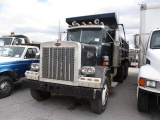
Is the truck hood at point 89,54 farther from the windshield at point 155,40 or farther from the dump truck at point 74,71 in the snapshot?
the windshield at point 155,40

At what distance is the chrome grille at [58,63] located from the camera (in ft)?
13.0

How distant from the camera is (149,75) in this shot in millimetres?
3650

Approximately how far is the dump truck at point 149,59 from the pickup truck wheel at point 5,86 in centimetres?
441

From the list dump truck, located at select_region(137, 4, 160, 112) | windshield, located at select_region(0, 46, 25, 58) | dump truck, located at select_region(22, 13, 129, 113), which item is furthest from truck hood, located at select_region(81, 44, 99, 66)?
windshield, located at select_region(0, 46, 25, 58)

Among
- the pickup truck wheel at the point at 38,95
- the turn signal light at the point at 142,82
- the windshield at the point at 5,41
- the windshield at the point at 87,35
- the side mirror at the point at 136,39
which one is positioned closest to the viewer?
the turn signal light at the point at 142,82

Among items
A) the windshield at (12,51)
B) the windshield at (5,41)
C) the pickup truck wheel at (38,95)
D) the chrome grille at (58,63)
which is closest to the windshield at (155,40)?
the chrome grille at (58,63)

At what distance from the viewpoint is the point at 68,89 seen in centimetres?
385

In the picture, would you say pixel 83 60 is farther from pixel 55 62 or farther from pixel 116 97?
pixel 116 97

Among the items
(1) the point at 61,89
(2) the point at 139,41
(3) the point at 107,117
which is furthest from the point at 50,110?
(2) the point at 139,41

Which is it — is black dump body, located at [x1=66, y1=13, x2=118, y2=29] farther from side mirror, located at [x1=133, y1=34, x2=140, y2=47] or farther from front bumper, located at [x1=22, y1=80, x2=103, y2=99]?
front bumper, located at [x1=22, y1=80, x2=103, y2=99]

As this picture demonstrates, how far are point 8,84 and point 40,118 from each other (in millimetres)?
2392

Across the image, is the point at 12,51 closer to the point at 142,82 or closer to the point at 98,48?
the point at 98,48

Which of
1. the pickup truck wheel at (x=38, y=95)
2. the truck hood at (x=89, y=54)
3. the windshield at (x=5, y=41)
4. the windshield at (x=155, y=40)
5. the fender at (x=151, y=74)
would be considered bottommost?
the pickup truck wheel at (x=38, y=95)

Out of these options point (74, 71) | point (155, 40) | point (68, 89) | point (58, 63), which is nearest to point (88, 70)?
point (74, 71)
